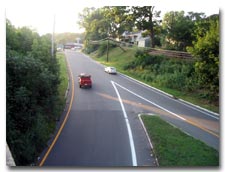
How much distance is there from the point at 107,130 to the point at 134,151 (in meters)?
0.79

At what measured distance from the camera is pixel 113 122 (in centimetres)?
758

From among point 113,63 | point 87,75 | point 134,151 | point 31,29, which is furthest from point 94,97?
point 31,29

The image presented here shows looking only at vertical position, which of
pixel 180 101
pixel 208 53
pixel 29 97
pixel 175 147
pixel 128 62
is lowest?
pixel 175 147

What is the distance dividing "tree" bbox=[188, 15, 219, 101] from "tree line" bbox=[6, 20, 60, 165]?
143 inches

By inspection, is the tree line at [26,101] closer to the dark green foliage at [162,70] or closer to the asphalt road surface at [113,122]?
the asphalt road surface at [113,122]

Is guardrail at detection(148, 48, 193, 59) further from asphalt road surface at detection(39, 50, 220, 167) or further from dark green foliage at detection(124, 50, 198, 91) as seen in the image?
asphalt road surface at detection(39, 50, 220, 167)

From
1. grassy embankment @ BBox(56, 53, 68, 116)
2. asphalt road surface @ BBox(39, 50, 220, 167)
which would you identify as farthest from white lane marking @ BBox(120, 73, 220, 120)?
grassy embankment @ BBox(56, 53, 68, 116)

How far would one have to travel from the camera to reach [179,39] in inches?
340

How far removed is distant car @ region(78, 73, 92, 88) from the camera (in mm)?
8078

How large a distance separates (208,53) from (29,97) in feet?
13.9

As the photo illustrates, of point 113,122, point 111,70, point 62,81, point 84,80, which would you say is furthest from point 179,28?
point 62,81

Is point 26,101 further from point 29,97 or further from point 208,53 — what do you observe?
point 208,53

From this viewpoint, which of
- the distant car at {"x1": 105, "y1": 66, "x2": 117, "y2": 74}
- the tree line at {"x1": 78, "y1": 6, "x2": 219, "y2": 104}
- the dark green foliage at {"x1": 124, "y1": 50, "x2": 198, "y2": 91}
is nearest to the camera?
the tree line at {"x1": 78, "y1": 6, "x2": 219, "y2": 104}

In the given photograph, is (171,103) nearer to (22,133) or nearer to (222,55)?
(222,55)
